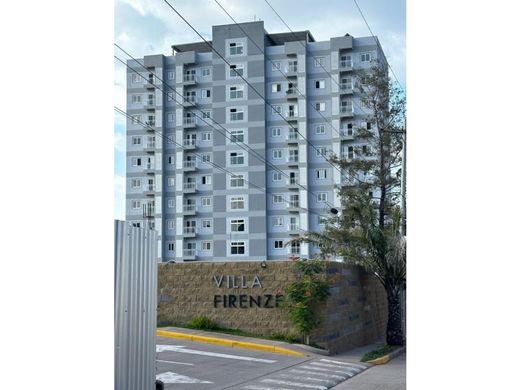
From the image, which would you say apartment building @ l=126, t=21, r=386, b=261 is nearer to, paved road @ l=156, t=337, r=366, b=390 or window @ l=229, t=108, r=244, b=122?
window @ l=229, t=108, r=244, b=122

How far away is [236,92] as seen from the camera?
4272 cm

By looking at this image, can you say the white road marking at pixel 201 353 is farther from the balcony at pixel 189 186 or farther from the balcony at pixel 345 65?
the balcony at pixel 189 186

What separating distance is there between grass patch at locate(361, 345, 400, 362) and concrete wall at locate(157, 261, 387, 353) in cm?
51

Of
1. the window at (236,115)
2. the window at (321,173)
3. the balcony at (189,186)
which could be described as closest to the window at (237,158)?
the window at (236,115)

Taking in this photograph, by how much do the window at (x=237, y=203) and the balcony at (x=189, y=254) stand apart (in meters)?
3.52

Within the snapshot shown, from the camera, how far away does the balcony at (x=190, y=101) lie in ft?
140

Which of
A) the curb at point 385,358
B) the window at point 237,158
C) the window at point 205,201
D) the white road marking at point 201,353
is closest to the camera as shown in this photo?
the white road marking at point 201,353

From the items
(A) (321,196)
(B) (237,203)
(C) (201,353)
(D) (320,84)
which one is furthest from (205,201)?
(C) (201,353)

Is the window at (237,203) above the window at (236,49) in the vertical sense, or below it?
below

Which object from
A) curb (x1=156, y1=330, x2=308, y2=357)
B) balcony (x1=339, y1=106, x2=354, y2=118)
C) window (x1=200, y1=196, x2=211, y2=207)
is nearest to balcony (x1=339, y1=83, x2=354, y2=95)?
balcony (x1=339, y1=106, x2=354, y2=118)
